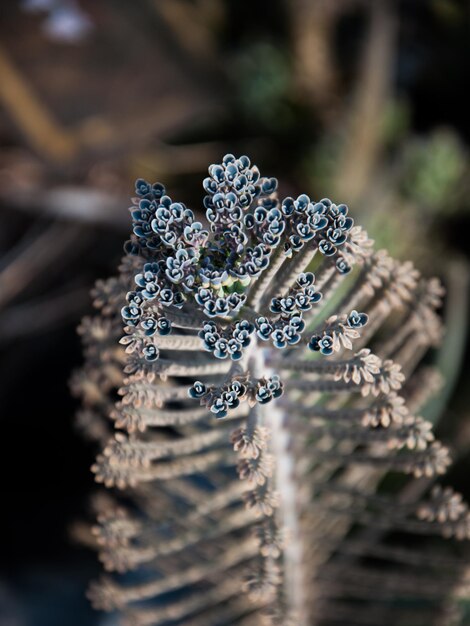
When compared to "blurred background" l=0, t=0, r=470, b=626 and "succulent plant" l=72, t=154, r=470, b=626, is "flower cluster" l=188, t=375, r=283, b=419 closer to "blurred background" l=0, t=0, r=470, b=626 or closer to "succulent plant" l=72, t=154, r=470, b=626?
"succulent plant" l=72, t=154, r=470, b=626

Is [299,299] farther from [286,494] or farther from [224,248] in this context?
[286,494]

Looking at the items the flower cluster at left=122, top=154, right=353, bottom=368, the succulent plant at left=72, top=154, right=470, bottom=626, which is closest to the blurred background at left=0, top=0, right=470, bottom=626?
the succulent plant at left=72, top=154, right=470, bottom=626

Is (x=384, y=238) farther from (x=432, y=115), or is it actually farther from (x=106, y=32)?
(x=106, y=32)

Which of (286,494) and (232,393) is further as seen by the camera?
(286,494)

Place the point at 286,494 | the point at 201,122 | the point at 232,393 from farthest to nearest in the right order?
the point at 201,122, the point at 286,494, the point at 232,393

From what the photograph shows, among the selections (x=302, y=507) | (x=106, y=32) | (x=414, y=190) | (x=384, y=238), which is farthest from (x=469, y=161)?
(x=302, y=507)

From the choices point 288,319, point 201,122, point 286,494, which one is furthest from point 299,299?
point 201,122

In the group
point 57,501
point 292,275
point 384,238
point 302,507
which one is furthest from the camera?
point 384,238

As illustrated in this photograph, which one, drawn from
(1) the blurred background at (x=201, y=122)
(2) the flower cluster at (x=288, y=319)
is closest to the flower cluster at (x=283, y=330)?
(2) the flower cluster at (x=288, y=319)
